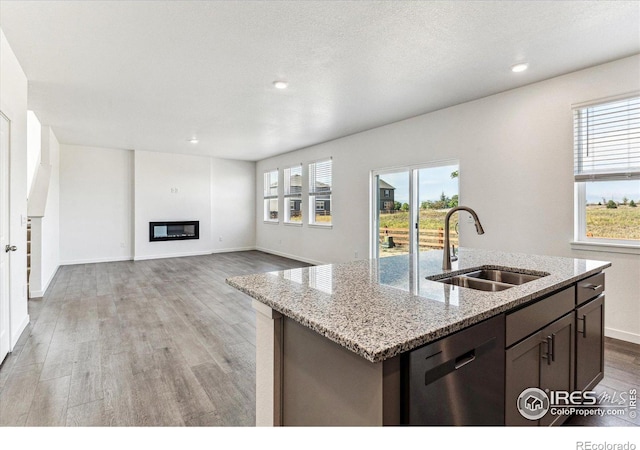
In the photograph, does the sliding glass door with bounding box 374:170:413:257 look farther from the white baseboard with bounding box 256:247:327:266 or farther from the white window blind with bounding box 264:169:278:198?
the white window blind with bounding box 264:169:278:198

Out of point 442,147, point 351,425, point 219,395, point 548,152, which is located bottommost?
point 219,395

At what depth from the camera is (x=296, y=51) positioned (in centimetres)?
292

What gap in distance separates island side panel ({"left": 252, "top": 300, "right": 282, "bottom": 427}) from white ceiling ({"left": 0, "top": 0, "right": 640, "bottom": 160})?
211cm

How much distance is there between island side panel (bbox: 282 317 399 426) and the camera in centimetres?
96

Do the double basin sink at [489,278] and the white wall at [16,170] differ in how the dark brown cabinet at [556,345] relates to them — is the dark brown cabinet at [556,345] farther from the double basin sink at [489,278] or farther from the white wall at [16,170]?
the white wall at [16,170]

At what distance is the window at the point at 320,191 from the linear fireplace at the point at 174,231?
10.8 feet

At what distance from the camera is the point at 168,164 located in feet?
26.5

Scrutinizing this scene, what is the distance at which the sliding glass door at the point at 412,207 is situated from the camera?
4.64m

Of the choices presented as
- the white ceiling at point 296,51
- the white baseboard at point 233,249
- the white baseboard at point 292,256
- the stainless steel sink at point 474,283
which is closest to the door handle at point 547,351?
the stainless steel sink at point 474,283

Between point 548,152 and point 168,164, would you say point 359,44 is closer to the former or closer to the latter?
point 548,152

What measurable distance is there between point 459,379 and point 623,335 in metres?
3.13
